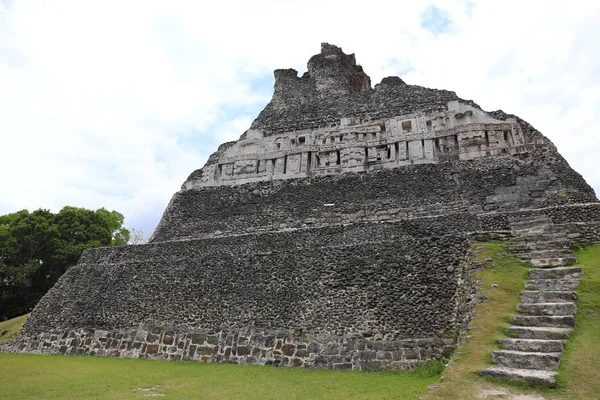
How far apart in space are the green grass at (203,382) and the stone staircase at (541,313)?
4.99ft

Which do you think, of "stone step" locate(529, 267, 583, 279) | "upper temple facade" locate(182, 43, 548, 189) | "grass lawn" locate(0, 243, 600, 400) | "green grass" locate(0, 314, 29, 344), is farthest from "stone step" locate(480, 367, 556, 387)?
"green grass" locate(0, 314, 29, 344)

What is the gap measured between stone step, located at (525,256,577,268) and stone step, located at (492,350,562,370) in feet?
11.7

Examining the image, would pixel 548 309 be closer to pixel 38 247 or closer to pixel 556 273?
pixel 556 273

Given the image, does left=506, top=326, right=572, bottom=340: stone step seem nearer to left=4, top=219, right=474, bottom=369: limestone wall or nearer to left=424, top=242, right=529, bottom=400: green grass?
left=424, top=242, right=529, bottom=400: green grass

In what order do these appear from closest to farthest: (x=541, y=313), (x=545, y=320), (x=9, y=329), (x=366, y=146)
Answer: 1. (x=545, y=320)
2. (x=541, y=313)
3. (x=9, y=329)
4. (x=366, y=146)

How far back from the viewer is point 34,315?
15.1 m

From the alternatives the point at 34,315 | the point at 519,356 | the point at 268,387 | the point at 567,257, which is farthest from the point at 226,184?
the point at 519,356

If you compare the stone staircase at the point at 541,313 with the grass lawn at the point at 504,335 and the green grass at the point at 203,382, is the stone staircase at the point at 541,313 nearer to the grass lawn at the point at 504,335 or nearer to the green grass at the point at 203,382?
the grass lawn at the point at 504,335

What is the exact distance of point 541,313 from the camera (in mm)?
6738

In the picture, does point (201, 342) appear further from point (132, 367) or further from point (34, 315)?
point (34, 315)

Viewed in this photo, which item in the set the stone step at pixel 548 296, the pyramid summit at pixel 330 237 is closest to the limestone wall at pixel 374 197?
the pyramid summit at pixel 330 237

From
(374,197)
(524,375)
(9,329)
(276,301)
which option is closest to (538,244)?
(524,375)

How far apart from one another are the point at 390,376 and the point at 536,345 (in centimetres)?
311

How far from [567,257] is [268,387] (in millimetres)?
6791
